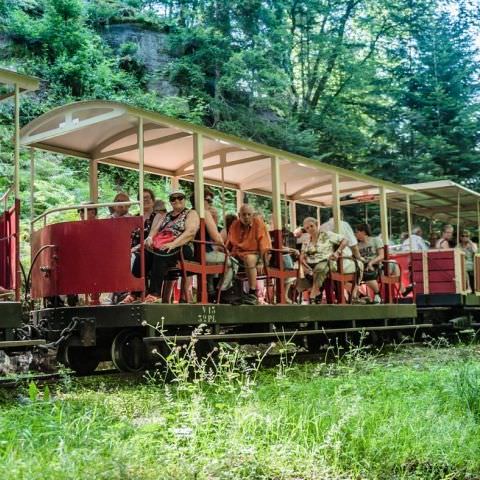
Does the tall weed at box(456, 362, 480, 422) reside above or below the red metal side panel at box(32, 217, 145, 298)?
below

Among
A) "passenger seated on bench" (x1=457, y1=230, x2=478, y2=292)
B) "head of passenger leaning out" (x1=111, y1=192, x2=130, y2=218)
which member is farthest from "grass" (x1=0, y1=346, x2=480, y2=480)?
"passenger seated on bench" (x1=457, y1=230, x2=478, y2=292)

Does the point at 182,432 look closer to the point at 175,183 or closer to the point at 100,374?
the point at 100,374

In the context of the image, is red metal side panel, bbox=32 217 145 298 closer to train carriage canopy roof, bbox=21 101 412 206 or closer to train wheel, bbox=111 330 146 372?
train wheel, bbox=111 330 146 372

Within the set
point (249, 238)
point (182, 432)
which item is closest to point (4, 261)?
point (249, 238)

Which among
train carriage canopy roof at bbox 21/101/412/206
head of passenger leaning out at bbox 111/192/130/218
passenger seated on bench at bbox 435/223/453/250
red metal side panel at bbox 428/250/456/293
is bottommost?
red metal side panel at bbox 428/250/456/293

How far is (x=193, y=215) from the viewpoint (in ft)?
26.2

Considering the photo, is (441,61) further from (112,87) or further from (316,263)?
(316,263)

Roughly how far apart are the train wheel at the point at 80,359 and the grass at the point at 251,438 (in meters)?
2.46

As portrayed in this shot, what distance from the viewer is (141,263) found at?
739 centimetres

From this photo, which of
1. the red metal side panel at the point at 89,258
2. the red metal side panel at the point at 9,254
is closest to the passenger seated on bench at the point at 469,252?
the red metal side panel at the point at 89,258

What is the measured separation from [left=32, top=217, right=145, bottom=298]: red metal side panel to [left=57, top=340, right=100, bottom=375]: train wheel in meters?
0.72

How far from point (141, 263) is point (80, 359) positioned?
5.23ft

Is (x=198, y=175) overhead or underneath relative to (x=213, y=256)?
overhead

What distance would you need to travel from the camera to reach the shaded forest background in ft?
70.3
